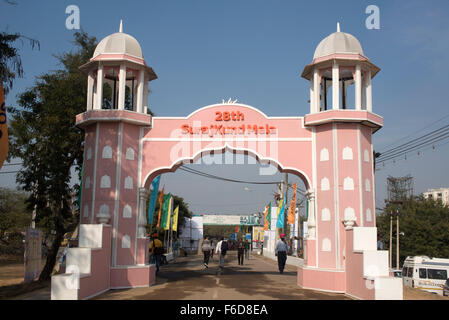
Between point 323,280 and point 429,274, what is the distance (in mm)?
16132

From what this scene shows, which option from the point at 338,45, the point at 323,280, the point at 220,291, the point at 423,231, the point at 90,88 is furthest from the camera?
the point at 423,231

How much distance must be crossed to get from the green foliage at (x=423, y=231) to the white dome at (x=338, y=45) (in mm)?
30446

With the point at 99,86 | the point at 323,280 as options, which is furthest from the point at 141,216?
the point at 323,280

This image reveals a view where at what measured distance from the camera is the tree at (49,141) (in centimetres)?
1834

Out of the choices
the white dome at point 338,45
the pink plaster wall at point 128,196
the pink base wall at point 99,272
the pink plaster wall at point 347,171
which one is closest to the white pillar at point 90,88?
the pink plaster wall at point 128,196

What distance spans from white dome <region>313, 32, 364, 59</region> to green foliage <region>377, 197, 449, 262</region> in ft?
99.9

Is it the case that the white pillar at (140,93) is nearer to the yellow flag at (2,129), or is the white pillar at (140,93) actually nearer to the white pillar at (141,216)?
the white pillar at (141,216)

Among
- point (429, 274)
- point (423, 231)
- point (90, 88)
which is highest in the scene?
point (90, 88)

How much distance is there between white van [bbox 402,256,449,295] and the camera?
86.1ft

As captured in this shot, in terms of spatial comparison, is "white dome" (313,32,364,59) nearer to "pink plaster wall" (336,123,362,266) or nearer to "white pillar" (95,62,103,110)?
"pink plaster wall" (336,123,362,266)

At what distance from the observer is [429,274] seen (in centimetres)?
2659

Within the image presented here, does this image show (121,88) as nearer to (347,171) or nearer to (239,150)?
(239,150)
